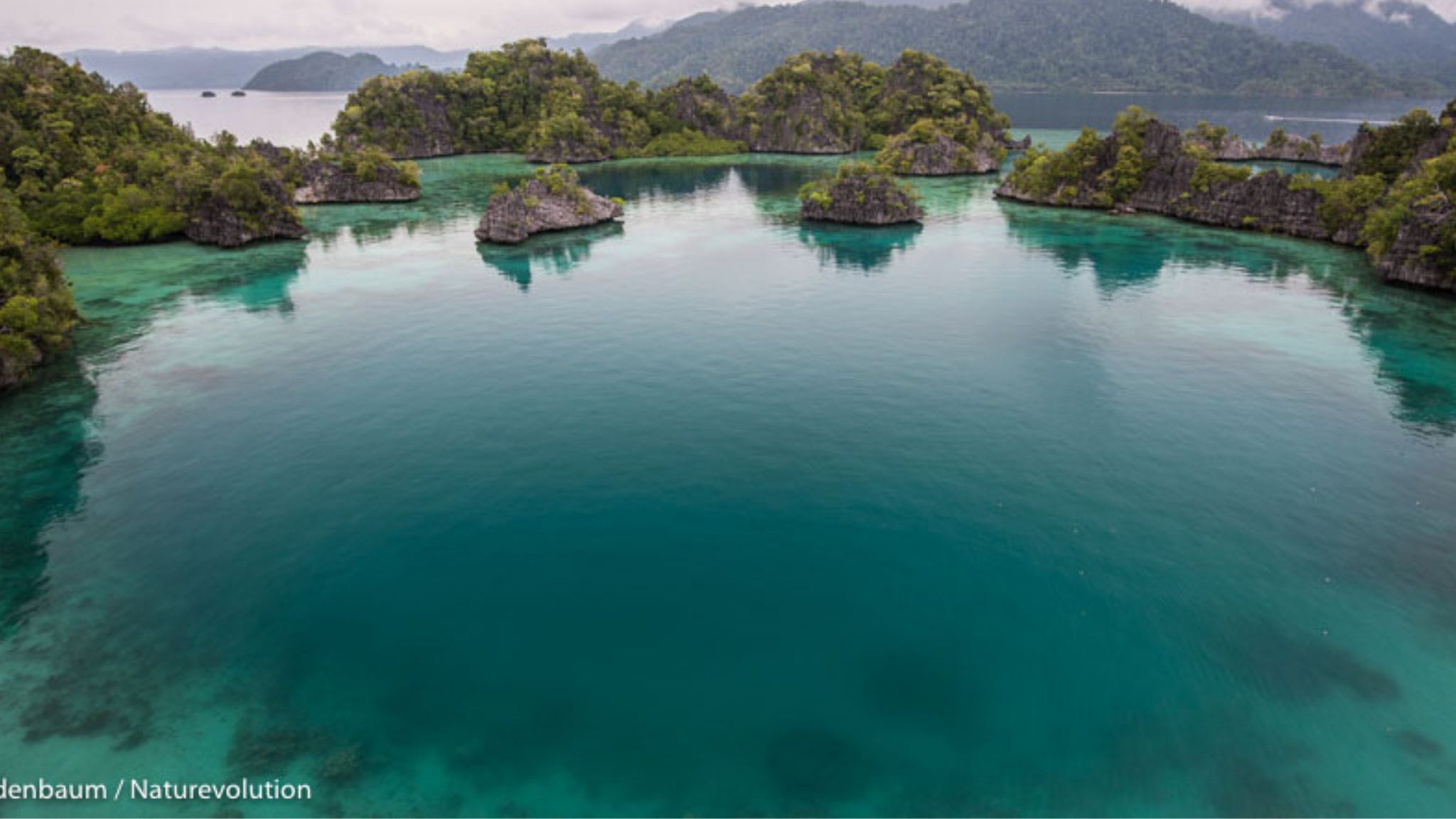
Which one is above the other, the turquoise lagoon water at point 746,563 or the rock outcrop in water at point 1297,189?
the rock outcrop in water at point 1297,189

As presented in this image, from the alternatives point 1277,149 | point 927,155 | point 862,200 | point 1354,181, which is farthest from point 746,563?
point 1277,149

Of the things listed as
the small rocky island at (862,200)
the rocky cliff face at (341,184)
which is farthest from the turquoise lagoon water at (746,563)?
the rocky cliff face at (341,184)

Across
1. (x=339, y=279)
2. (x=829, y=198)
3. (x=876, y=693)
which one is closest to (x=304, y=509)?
(x=876, y=693)

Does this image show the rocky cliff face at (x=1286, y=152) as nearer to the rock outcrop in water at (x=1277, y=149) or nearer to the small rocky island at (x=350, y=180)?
the rock outcrop in water at (x=1277, y=149)

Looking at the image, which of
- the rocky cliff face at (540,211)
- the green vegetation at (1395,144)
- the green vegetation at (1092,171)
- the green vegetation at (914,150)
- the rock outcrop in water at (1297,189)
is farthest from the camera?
the green vegetation at (914,150)

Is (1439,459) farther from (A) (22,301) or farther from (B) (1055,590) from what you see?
(A) (22,301)

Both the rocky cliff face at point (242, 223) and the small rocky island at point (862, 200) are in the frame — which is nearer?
the rocky cliff face at point (242, 223)

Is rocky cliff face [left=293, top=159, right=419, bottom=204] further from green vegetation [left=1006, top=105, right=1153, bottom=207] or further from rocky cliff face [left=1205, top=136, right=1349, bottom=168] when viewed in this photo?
rocky cliff face [left=1205, top=136, right=1349, bottom=168]
